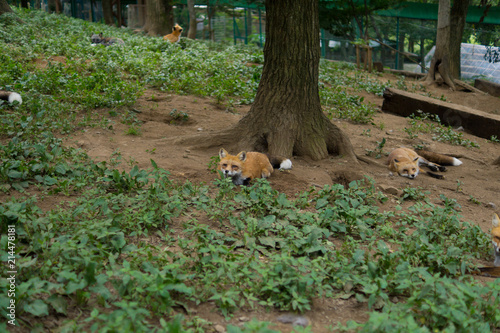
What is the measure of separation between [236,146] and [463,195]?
3515 millimetres

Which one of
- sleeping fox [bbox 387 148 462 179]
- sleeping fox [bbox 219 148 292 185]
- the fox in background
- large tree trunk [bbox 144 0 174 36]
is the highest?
large tree trunk [bbox 144 0 174 36]

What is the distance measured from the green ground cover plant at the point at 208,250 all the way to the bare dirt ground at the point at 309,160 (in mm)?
170

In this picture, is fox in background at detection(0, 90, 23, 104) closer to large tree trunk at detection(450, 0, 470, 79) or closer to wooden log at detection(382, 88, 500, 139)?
wooden log at detection(382, 88, 500, 139)

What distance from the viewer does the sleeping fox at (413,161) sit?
7227 mm

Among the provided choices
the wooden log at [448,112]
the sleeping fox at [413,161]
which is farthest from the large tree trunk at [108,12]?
the sleeping fox at [413,161]

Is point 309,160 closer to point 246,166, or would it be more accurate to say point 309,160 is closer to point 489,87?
point 246,166

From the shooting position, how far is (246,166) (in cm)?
627

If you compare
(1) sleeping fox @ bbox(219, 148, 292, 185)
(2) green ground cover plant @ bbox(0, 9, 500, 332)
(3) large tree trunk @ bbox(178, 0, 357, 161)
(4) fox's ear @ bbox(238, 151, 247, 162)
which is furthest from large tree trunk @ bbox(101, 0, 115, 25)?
(4) fox's ear @ bbox(238, 151, 247, 162)

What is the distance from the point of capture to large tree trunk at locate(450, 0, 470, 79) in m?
16.8

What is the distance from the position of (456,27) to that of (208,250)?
16569 millimetres

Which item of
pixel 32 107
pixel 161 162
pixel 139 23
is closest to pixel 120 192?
pixel 161 162

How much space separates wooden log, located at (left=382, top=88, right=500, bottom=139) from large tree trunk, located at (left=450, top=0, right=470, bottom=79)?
653cm

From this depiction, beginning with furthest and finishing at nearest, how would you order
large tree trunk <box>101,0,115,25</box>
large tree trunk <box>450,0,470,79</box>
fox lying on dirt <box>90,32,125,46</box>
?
1. large tree trunk <box>101,0,115,25</box>
2. large tree trunk <box>450,0,470,79</box>
3. fox lying on dirt <box>90,32,125,46</box>

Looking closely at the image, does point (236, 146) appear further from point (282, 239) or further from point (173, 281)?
point (173, 281)
